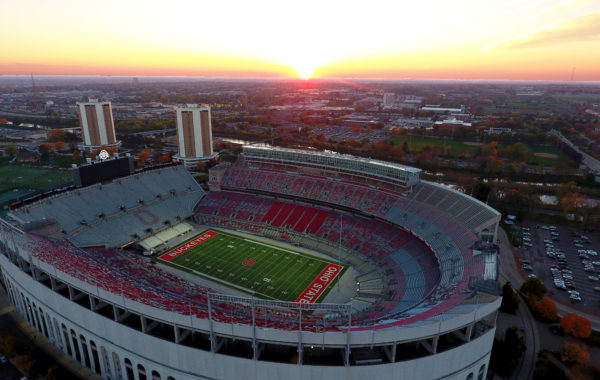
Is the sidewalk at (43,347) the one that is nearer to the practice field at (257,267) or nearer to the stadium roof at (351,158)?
the practice field at (257,267)

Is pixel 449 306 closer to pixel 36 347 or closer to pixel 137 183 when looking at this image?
pixel 36 347

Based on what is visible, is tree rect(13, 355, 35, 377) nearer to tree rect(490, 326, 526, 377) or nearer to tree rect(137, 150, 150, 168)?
tree rect(490, 326, 526, 377)

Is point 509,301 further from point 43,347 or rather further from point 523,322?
point 43,347

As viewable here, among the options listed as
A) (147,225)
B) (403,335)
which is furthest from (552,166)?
(147,225)

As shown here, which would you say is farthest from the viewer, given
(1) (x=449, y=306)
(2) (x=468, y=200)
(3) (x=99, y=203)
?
(3) (x=99, y=203)

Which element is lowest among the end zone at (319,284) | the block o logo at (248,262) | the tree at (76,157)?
the end zone at (319,284)

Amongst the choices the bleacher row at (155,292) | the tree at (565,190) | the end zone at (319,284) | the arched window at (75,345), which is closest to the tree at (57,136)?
the bleacher row at (155,292)
